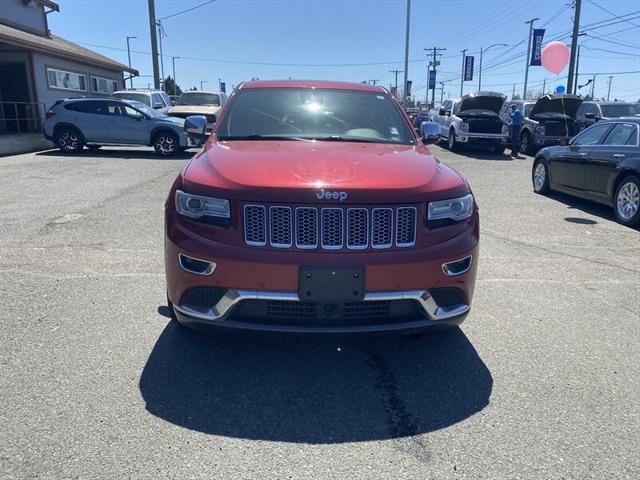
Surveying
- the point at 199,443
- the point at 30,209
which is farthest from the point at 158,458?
the point at 30,209

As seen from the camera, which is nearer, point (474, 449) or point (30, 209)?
point (474, 449)

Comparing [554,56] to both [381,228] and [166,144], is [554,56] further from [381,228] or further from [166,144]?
[381,228]

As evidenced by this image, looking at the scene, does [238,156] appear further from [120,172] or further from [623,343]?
[120,172]

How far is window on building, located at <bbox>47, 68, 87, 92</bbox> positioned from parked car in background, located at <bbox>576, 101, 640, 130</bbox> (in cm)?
1970

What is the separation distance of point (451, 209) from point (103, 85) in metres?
27.1

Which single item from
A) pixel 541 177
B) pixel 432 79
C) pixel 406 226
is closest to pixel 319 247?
pixel 406 226

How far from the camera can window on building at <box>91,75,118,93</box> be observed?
25405mm

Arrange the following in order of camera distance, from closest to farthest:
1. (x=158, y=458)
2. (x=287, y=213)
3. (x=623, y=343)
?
(x=158, y=458) → (x=287, y=213) → (x=623, y=343)

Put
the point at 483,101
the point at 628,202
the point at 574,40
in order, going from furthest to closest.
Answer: the point at 574,40
the point at 483,101
the point at 628,202

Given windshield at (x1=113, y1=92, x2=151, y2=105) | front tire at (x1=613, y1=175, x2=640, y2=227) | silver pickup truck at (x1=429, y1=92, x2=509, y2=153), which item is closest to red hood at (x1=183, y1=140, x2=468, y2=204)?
front tire at (x1=613, y1=175, x2=640, y2=227)

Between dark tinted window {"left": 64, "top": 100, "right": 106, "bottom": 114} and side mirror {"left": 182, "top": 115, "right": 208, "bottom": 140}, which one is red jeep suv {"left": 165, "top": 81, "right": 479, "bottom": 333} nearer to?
side mirror {"left": 182, "top": 115, "right": 208, "bottom": 140}

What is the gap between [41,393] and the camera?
3002 mm

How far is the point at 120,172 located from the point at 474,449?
38.5 ft

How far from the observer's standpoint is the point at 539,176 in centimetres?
1073
